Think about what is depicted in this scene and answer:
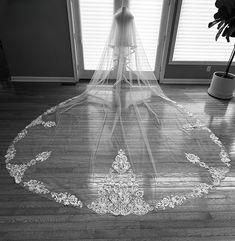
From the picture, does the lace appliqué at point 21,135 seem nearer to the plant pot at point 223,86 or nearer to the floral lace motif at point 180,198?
the floral lace motif at point 180,198

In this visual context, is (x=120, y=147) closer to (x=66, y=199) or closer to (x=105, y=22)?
(x=66, y=199)

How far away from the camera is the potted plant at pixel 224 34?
92.7 inches

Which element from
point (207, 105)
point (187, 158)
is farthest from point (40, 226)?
point (207, 105)

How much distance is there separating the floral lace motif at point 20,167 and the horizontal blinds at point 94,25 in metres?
2.21

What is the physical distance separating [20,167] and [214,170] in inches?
71.1

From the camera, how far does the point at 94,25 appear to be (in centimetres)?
316

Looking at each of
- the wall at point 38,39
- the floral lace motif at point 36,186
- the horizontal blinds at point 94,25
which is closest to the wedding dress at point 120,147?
the floral lace motif at point 36,186

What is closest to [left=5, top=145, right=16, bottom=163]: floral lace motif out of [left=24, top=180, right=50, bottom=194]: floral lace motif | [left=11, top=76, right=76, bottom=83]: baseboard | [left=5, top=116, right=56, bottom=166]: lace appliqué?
[left=5, top=116, right=56, bottom=166]: lace appliqué

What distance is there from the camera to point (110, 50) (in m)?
2.63

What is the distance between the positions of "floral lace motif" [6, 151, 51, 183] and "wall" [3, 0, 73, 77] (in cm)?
210

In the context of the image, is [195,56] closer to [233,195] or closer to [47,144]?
[233,195]

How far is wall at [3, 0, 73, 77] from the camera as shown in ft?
9.73

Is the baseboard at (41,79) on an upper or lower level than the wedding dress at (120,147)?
lower

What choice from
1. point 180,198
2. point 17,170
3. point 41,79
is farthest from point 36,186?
point 41,79
